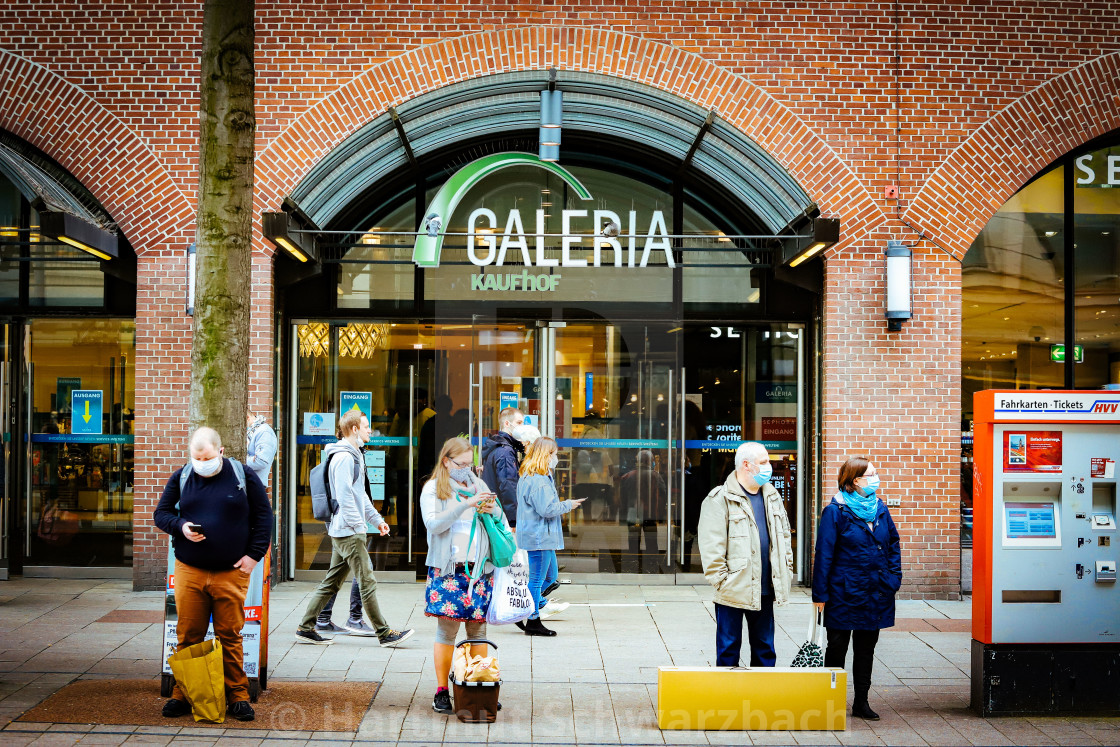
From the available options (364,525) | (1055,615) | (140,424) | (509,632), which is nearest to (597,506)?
(509,632)

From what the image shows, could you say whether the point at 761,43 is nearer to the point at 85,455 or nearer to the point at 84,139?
the point at 84,139

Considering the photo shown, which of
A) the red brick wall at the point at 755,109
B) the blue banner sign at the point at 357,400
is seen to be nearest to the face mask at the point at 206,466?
the red brick wall at the point at 755,109

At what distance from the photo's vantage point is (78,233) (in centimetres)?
904

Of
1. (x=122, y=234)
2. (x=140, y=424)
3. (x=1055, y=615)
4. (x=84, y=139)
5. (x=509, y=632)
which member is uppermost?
(x=84, y=139)

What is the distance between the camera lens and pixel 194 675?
5887 mm

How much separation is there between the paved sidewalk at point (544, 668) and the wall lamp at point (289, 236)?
11.2 feet

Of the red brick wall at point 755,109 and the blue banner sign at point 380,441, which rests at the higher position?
the red brick wall at point 755,109

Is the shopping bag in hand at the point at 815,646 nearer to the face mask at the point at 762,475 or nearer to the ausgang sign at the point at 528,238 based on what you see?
the face mask at the point at 762,475

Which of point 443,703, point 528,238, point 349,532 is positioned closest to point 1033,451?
point 443,703

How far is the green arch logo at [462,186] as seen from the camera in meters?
9.93

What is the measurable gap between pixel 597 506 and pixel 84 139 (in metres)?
6.59

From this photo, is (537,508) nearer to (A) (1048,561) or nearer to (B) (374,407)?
(B) (374,407)

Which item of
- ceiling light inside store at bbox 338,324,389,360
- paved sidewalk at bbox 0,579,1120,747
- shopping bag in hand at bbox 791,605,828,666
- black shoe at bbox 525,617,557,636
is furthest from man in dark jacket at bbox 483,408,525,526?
shopping bag in hand at bbox 791,605,828,666

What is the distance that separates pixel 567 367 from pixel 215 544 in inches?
230
